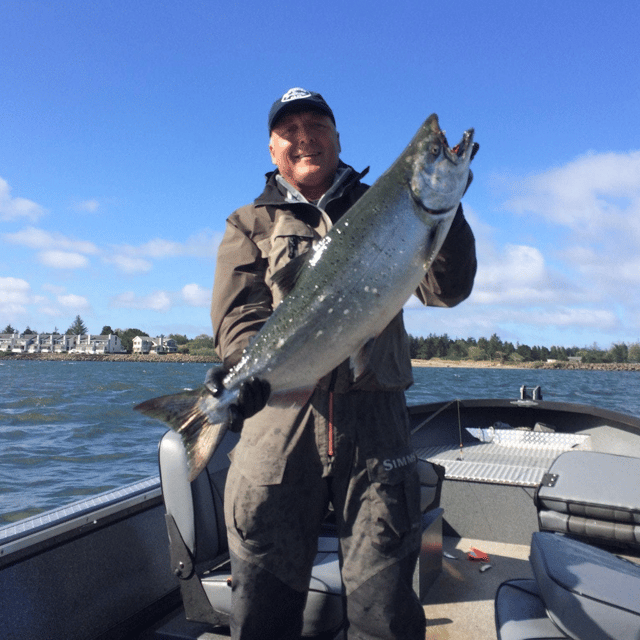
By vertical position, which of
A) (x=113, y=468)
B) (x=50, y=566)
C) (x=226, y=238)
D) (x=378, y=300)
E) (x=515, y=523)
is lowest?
(x=113, y=468)

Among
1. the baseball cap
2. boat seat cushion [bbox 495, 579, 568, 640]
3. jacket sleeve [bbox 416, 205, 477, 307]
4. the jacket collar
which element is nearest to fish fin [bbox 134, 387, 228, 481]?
the jacket collar

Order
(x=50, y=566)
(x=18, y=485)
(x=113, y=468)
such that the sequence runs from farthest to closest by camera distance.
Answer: (x=113, y=468) < (x=18, y=485) < (x=50, y=566)

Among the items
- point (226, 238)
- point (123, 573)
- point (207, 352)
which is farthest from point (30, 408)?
point (207, 352)

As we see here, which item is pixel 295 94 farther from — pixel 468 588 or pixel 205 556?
pixel 468 588

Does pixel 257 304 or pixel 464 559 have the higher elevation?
pixel 257 304

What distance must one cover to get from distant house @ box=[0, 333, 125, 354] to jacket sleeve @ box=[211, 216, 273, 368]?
489 ft

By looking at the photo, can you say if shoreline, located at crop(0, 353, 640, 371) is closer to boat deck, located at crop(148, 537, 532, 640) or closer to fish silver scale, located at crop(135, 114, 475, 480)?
boat deck, located at crop(148, 537, 532, 640)

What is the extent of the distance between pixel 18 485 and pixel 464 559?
9.07 metres

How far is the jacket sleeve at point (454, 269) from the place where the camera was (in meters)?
2.46

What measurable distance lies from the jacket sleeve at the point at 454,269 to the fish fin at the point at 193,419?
1.14m

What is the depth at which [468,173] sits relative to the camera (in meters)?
2.39

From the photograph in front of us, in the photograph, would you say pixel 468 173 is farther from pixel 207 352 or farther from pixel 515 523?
pixel 207 352

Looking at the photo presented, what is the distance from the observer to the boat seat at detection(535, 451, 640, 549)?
404 cm

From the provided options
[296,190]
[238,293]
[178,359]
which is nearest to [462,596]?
[238,293]
